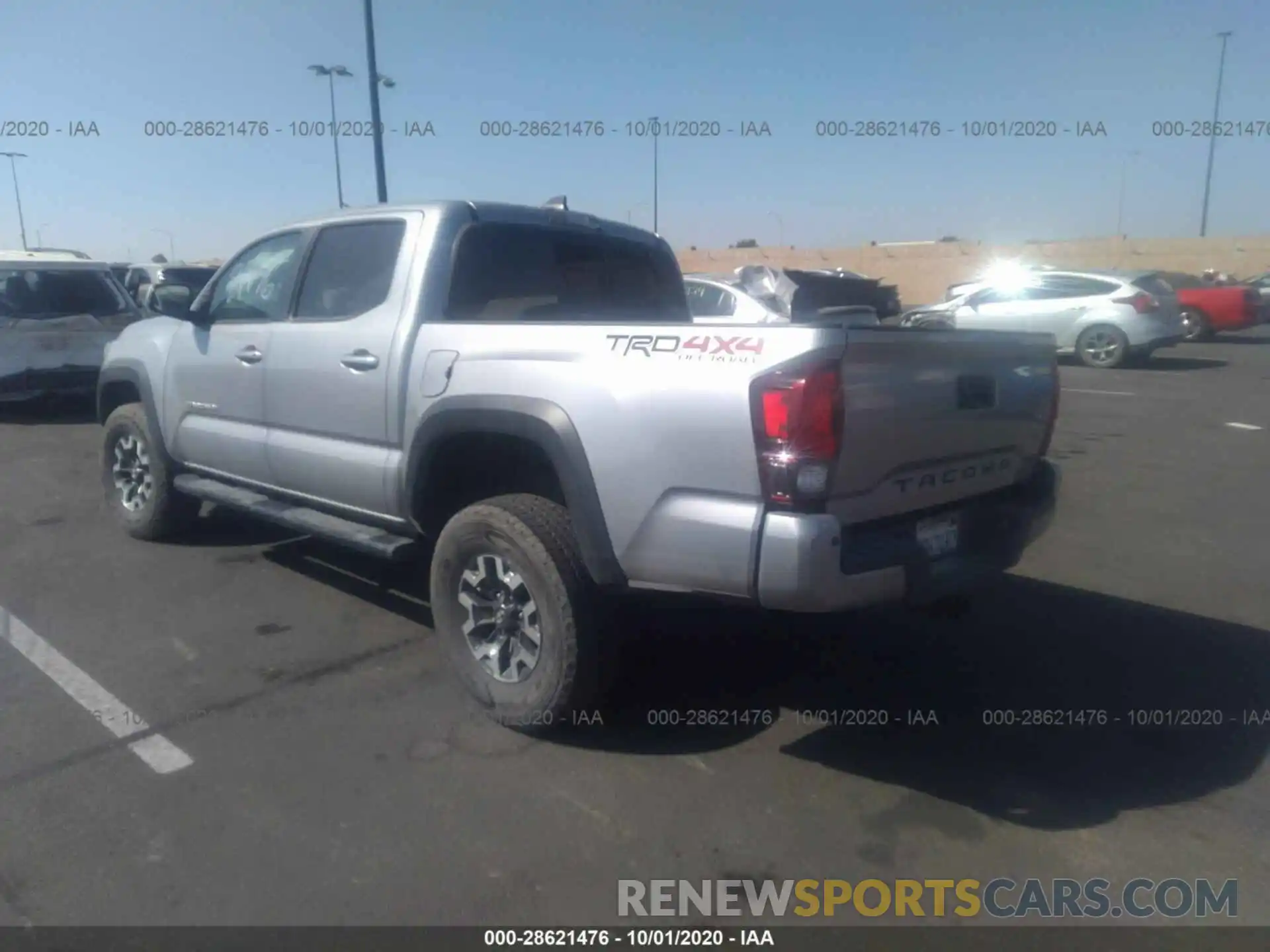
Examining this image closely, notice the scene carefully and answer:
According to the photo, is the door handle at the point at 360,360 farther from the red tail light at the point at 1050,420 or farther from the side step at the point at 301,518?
the red tail light at the point at 1050,420

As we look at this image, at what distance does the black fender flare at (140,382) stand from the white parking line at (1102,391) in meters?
11.6

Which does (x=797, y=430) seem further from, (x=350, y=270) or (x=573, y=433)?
(x=350, y=270)

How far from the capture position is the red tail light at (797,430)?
3.10 m

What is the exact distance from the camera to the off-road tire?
6.22 meters

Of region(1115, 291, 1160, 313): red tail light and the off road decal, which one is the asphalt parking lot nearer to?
the off road decal

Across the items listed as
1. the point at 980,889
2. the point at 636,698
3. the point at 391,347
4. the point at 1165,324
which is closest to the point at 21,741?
the point at 391,347

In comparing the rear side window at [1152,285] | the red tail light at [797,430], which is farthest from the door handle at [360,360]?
the rear side window at [1152,285]

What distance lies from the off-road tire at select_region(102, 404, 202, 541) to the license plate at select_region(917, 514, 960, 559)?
4.61 meters

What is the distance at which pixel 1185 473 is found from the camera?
866 cm

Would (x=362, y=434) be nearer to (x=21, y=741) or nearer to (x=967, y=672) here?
(x=21, y=741)

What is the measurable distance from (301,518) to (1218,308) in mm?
22059

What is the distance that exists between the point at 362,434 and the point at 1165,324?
15786 millimetres

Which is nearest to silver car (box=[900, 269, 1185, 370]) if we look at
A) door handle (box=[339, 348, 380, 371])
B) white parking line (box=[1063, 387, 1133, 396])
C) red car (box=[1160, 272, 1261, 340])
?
white parking line (box=[1063, 387, 1133, 396])

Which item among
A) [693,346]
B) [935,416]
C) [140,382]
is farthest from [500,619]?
[140,382]
